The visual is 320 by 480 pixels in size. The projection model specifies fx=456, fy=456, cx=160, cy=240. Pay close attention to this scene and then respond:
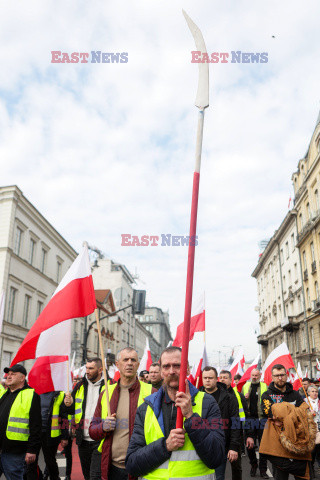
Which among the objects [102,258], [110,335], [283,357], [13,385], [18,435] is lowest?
[18,435]

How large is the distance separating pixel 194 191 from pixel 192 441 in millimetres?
1534

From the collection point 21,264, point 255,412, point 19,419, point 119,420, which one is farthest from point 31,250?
point 119,420

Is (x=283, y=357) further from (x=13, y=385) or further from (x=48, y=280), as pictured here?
(x=48, y=280)

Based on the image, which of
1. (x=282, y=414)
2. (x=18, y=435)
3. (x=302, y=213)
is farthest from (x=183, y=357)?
(x=302, y=213)

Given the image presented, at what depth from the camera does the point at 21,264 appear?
2847 centimetres

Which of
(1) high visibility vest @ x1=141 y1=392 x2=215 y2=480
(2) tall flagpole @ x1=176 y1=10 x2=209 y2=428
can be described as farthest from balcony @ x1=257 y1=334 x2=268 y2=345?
(2) tall flagpole @ x1=176 y1=10 x2=209 y2=428

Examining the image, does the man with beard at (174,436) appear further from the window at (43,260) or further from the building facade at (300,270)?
the building facade at (300,270)

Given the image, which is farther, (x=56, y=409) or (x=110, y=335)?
(x=110, y=335)

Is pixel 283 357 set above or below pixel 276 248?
below

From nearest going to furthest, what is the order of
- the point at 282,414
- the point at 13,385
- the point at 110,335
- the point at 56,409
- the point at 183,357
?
the point at 183,357 → the point at 282,414 → the point at 13,385 → the point at 56,409 → the point at 110,335

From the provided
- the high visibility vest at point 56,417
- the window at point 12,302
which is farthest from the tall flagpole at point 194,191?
the window at point 12,302

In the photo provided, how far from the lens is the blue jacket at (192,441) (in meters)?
2.74

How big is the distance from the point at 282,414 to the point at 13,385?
3.35 meters

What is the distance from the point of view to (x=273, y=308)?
54031 mm
